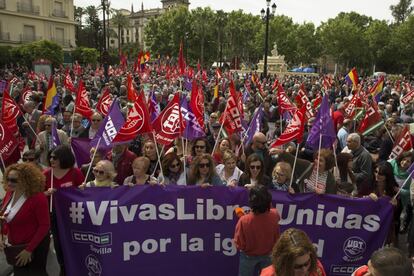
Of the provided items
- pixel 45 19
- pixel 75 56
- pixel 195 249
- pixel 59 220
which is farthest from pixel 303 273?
pixel 45 19

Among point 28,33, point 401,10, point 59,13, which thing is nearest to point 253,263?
point 28,33

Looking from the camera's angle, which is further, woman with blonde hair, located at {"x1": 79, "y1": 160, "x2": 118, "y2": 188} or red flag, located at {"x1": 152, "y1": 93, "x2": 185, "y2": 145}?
red flag, located at {"x1": 152, "y1": 93, "x2": 185, "y2": 145}

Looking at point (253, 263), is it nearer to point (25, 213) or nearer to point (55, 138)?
point (25, 213)

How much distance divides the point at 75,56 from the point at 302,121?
1962 inches

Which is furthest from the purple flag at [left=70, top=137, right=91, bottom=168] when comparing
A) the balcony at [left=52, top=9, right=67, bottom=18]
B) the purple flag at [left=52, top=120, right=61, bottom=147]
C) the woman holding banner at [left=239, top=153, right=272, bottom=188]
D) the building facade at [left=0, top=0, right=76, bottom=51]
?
the balcony at [left=52, top=9, right=67, bottom=18]

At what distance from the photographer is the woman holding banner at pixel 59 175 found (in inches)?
171

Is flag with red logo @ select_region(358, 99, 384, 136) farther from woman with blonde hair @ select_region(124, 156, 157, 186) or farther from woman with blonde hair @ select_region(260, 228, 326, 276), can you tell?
woman with blonde hair @ select_region(260, 228, 326, 276)

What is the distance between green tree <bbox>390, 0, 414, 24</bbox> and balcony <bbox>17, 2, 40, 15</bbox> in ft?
191

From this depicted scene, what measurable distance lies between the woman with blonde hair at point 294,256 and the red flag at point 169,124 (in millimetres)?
3415

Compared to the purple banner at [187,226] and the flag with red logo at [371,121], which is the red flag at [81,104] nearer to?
the purple banner at [187,226]

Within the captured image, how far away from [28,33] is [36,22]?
1.91 meters

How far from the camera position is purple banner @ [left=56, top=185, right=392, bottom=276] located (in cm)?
427

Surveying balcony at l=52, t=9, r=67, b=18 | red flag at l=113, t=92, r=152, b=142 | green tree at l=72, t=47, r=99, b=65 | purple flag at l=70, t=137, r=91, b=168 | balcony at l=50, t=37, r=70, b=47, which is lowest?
purple flag at l=70, t=137, r=91, b=168

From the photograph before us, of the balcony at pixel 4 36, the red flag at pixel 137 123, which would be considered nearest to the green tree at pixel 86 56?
the balcony at pixel 4 36
